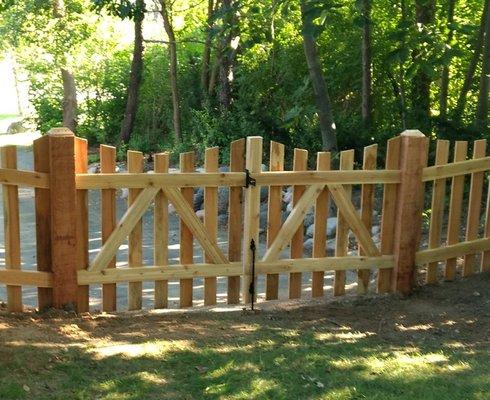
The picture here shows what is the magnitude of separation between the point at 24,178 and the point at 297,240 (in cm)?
240

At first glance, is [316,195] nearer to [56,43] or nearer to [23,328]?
[23,328]

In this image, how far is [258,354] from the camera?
495 cm

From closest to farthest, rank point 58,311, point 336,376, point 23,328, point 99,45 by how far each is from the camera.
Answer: point 336,376, point 23,328, point 58,311, point 99,45

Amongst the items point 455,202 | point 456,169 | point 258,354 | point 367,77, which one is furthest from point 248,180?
point 367,77

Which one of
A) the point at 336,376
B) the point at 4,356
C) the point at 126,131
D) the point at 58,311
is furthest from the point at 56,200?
the point at 126,131

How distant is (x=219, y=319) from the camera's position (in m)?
5.94

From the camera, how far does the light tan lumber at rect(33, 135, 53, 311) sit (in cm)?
558

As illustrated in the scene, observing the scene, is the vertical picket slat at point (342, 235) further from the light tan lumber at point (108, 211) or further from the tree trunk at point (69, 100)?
the tree trunk at point (69, 100)

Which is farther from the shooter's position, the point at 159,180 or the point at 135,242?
the point at 135,242

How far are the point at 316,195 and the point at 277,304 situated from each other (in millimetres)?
1051

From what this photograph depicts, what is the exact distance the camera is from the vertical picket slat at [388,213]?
21.6 feet

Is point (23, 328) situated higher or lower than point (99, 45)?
lower

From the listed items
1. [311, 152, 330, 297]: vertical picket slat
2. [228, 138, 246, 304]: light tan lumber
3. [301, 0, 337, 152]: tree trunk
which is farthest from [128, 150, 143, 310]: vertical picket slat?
[301, 0, 337, 152]: tree trunk

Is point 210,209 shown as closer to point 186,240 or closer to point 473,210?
point 186,240
